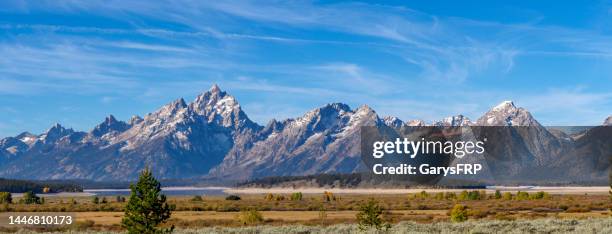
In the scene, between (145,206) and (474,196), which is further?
(474,196)

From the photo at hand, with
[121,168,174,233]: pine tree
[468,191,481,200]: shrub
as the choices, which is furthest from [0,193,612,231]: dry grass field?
[121,168,174,233]: pine tree

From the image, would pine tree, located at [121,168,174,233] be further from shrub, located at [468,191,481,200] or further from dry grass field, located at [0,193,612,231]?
shrub, located at [468,191,481,200]

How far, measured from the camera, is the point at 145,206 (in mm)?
35156

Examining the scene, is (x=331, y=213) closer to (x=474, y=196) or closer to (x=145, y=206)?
(x=145, y=206)

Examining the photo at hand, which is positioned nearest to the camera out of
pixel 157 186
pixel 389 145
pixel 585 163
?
pixel 389 145

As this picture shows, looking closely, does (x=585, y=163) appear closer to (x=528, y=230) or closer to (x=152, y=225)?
(x=528, y=230)

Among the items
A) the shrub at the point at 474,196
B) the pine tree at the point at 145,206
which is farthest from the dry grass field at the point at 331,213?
the pine tree at the point at 145,206

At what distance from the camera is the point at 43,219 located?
90.8 meters

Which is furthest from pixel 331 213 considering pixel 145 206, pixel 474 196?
pixel 474 196

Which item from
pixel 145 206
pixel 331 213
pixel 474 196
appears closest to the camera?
pixel 145 206

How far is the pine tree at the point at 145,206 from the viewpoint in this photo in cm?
3453

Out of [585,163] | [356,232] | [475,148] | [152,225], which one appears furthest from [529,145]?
[152,225]

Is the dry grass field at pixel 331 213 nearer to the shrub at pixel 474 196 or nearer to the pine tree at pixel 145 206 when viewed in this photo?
the shrub at pixel 474 196

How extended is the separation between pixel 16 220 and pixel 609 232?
244ft
